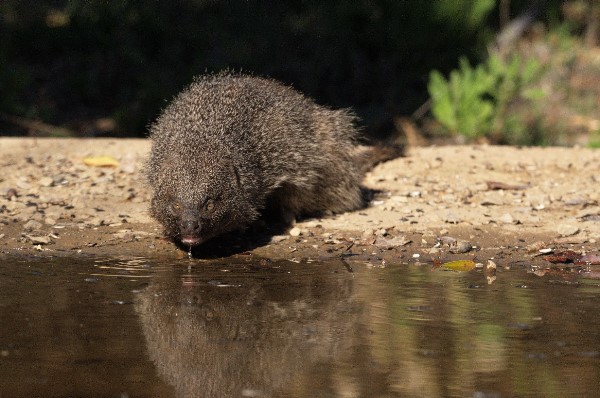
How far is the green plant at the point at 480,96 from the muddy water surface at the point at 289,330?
394 centimetres

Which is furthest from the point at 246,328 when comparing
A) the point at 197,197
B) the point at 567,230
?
the point at 567,230

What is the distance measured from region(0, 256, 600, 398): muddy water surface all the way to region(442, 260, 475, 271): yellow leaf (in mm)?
161

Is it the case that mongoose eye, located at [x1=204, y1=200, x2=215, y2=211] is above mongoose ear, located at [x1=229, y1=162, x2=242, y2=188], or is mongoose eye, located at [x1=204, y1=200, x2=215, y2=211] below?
below

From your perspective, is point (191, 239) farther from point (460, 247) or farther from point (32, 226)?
point (460, 247)

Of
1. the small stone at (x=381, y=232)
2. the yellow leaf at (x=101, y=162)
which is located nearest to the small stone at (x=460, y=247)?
the small stone at (x=381, y=232)

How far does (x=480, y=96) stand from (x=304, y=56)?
3.67 metres

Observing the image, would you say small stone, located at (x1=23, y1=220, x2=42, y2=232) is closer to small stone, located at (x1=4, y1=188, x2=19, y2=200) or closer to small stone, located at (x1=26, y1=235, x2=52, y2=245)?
small stone, located at (x1=26, y1=235, x2=52, y2=245)

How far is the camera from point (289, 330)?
4.37 m

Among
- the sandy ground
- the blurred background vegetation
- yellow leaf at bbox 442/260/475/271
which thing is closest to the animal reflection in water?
yellow leaf at bbox 442/260/475/271

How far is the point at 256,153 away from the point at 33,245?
1555 mm

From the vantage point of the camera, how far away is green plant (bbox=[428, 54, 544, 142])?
31.7 feet

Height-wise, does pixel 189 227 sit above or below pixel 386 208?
below

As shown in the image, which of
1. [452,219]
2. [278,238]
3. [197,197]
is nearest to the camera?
[197,197]

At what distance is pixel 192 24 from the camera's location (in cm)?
1380
